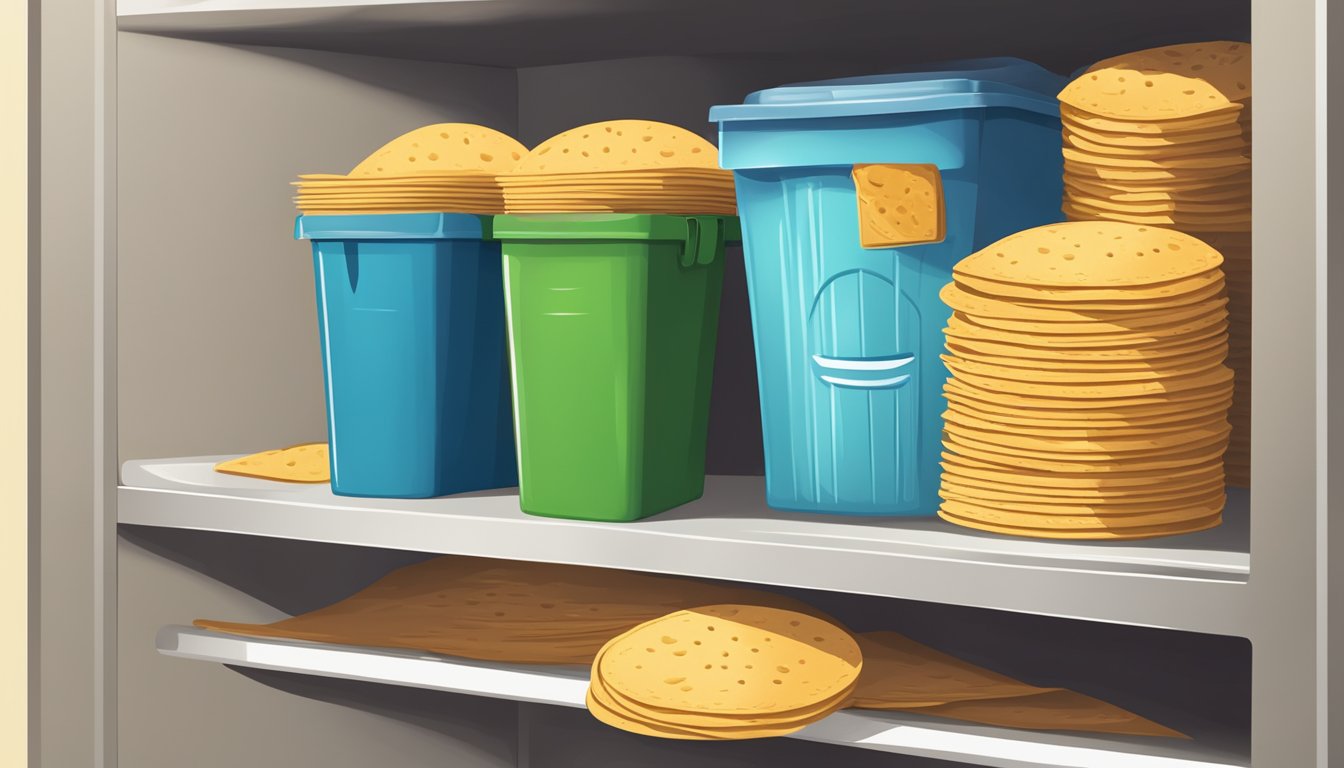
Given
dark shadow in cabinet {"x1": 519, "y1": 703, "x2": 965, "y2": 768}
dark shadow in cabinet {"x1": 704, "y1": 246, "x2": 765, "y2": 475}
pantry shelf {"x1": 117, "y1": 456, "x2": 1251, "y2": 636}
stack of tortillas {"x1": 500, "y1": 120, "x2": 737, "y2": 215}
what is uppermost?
stack of tortillas {"x1": 500, "y1": 120, "x2": 737, "y2": 215}

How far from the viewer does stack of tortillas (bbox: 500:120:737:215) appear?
124 cm

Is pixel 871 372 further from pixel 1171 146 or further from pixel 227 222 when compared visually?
pixel 227 222

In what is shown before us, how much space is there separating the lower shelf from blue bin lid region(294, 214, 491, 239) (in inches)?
18.0

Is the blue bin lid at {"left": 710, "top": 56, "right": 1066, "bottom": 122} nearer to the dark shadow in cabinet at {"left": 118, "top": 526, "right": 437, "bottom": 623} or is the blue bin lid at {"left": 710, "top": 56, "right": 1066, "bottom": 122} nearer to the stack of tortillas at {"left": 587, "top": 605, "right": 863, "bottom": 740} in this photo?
the stack of tortillas at {"left": 587, "top": 605, "right": 863, "bottom": 740}

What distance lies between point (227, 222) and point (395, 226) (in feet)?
1.13

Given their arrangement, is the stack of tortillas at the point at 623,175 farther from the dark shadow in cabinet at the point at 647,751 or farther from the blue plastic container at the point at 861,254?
the dark shadow in cabinet at the point at 647,751

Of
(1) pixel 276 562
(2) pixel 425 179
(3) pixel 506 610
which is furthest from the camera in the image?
(1) pixel 276 562

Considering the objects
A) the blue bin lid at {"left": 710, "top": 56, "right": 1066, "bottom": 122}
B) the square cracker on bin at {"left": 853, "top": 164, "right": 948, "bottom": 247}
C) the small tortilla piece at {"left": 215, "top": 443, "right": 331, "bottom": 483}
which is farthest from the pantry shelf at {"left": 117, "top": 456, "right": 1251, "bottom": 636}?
the blue bin lid at {"left": 710, "top": 56, "right": 1066, "bottom": 122}

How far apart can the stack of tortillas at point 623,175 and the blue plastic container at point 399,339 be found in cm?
14

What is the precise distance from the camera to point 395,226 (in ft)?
4.48

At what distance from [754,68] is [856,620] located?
75 cm

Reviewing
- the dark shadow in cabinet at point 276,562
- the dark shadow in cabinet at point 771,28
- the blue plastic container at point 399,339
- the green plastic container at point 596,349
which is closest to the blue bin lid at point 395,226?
the blue plastic container at point 399,339

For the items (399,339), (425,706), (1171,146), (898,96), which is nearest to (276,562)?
(425,706)
